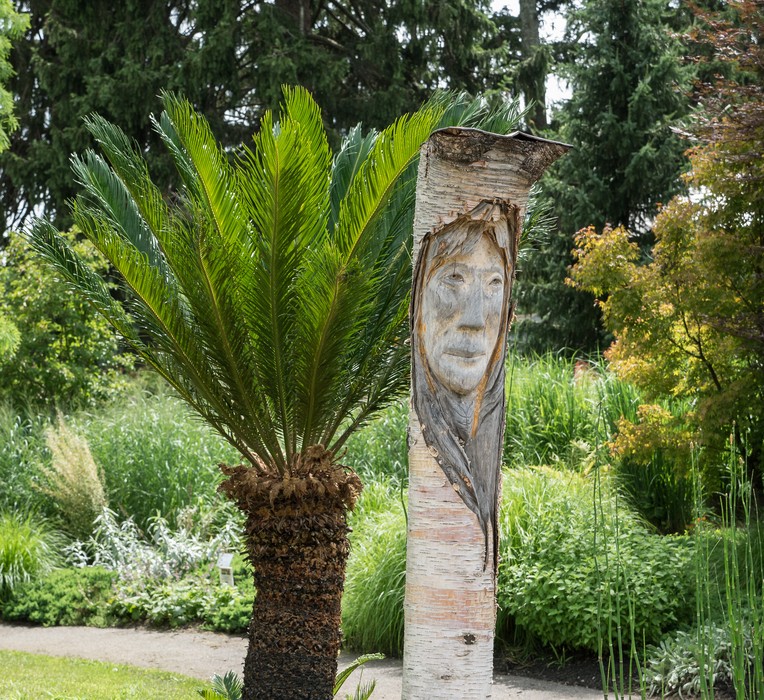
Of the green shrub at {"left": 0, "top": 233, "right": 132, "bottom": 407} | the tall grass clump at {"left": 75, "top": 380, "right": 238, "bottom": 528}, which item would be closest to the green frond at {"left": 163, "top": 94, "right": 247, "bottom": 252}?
the tall grass clump at {"left": 75, "top": 380, "right": 238, "bottom": 528}

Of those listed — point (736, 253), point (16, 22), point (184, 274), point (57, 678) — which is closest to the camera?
point (184, 274)

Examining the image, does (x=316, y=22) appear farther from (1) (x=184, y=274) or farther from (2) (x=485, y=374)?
(2) (x=485, y=374)

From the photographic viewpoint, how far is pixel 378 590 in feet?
24.6

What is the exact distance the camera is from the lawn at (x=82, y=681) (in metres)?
6.21

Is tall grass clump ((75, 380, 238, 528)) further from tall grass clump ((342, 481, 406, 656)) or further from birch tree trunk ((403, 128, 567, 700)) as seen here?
birch tree trunk ((403, 128, 567, 700))

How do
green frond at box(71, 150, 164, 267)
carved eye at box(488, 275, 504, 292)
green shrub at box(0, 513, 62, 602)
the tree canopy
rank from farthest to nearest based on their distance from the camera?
green shrub at box(0, 513, 62, 602)
the tree canopy
green frond at box(71, 150, 164, 267)
carved eye at box(488, 275, 504, 292)

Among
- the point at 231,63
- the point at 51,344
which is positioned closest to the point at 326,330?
the point at 51,344

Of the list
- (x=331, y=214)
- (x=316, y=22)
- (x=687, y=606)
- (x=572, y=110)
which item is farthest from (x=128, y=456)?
(x=316, y=22)

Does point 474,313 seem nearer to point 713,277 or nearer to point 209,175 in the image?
point 209,175

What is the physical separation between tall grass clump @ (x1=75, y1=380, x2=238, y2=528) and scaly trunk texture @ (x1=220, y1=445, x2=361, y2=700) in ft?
16.6

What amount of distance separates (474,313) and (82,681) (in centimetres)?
481

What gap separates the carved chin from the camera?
10.5ft

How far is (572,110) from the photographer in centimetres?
1731

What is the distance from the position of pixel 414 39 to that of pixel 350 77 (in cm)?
170
